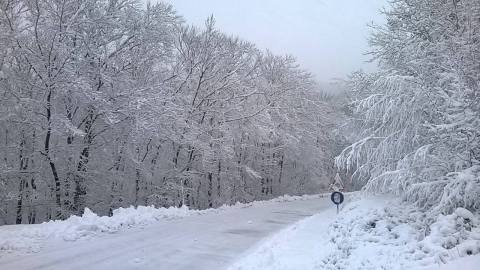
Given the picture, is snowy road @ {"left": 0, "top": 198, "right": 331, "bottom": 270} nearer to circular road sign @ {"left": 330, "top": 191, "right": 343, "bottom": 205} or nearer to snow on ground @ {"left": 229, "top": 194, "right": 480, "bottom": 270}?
snow on ground @ {"left": 229, "top": 194, "right": 480, "bottom": 270}

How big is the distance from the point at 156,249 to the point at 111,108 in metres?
11.3

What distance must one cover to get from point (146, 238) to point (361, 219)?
19.4 ft

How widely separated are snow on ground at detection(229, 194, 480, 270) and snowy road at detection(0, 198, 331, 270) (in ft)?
2.57

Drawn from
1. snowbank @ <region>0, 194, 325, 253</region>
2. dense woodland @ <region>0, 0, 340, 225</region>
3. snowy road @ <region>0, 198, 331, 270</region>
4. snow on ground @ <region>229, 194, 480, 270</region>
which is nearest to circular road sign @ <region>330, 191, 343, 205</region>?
snow on ground @ <region>229, 194, 480, 270</region>

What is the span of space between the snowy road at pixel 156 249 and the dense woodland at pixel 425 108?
471cm

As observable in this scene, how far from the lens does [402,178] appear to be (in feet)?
43.0

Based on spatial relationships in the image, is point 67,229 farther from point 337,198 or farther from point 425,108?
point 425,108

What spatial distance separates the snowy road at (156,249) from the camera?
9.05 m

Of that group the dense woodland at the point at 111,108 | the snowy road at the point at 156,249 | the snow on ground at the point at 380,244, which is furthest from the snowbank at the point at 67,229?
the dense woodland at the point at 111,108

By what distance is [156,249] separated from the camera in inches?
424

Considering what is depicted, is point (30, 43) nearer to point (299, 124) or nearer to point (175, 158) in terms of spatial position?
point (175, 158)

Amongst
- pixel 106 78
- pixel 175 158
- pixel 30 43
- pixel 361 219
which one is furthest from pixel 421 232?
pixel 175 158

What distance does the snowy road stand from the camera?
905 cm

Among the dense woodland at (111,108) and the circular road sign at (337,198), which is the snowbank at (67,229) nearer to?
the dense woodland at (111,108)
